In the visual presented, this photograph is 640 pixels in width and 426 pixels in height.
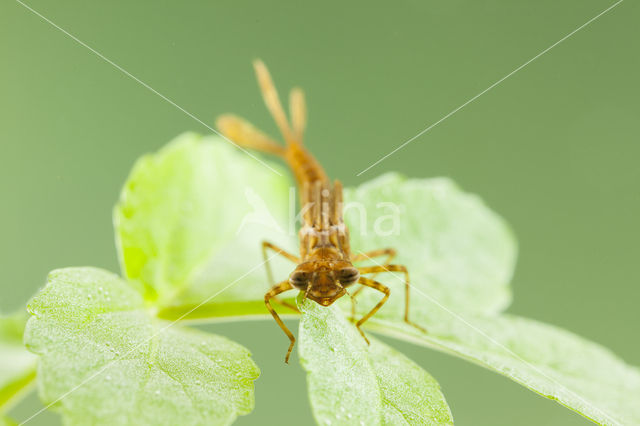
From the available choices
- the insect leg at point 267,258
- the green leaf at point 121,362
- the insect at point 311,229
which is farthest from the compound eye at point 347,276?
the green leaf at point 121,362

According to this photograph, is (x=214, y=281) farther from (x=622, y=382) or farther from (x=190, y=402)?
(x=622, y=382)

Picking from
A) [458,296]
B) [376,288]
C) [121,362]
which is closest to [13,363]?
[121,362]

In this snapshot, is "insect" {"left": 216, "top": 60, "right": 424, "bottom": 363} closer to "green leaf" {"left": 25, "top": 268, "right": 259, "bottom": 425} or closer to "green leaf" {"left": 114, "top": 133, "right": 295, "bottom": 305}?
"green leaf" {"left": 114, "top": 133, "right": 295, "bottom": 305}

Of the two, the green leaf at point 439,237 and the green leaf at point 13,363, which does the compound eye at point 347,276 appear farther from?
the green leaf at point 13,363

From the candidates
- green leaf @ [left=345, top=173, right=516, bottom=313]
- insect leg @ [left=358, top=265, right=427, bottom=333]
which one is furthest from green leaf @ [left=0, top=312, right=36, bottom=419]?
green leaf @ [left=345, top=173, right=516, bottom=313]

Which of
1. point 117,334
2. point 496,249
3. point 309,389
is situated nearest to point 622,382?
point 496,249

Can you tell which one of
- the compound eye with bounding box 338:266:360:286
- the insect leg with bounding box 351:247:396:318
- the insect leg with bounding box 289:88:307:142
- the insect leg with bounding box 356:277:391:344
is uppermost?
the insect leg with bounding box 289:88:307:142
